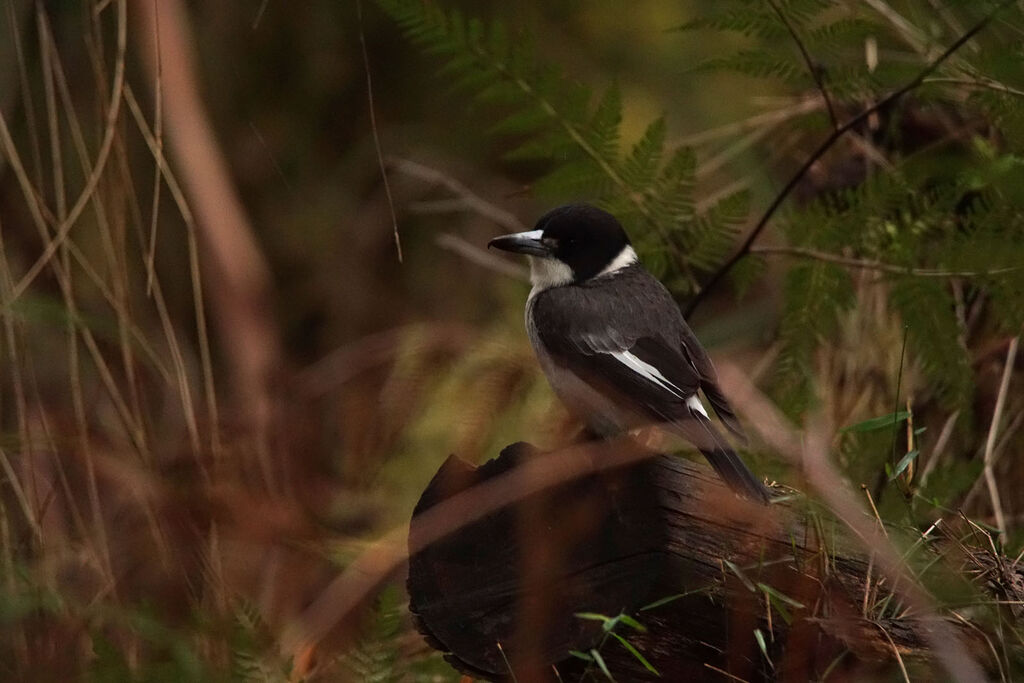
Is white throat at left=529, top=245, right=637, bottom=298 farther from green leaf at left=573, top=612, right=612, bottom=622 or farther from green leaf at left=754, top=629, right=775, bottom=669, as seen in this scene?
green leaf at left=754, top=629, right=775, bottom=669

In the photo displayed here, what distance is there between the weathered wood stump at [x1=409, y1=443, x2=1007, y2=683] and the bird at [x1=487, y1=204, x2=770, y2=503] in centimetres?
63

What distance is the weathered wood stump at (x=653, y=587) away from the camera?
8.02 feet

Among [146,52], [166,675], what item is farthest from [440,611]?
[146,52]

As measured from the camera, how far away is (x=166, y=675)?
2.53 metres

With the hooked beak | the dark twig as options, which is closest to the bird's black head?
the hooked beak

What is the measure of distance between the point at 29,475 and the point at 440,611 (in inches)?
43.9

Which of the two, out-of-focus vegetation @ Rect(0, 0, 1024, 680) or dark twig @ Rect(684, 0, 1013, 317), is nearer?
out-of-focus vegetation @ Rect(0, 0, 1024, 680)

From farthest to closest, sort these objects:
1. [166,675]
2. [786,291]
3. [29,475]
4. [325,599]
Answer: [786,291], [325,599], [29,475], [166,675]

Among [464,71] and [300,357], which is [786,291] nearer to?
[464,71]

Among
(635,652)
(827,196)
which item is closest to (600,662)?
(635,652)

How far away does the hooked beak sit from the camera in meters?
4.13

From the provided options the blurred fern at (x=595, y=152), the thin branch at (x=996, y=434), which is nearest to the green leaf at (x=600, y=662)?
the thin branch at (x=996, y=434)

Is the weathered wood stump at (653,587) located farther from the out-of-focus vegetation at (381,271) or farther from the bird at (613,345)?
the bird at (613,345)

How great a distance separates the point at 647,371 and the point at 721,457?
2.38ft
